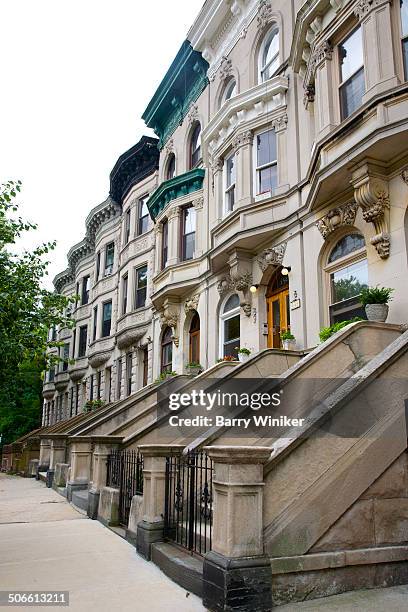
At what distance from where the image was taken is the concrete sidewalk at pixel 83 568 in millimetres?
5074

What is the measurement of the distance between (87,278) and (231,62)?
22.6 meters

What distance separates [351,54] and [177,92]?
38.9 feet

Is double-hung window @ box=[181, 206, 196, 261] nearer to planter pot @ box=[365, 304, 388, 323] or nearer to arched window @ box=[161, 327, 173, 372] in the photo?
arched window @ box=[161, 327, 173, 372]

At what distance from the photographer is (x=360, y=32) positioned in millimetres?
11102

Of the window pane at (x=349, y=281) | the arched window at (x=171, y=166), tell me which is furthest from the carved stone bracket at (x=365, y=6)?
the arched window at (x=171, y=166)

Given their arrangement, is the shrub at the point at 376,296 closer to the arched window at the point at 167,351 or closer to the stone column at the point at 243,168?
the stone column at the point at 243,168

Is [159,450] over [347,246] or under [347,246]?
under

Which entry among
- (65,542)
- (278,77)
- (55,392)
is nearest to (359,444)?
(65,542)

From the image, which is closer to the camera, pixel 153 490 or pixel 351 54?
pixel 153 490

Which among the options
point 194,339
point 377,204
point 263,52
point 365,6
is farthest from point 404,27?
point 194,339

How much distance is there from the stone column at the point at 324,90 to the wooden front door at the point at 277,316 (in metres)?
4.32

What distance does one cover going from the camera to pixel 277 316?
14180 millimetres

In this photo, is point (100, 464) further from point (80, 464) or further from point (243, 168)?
point (243, 168)

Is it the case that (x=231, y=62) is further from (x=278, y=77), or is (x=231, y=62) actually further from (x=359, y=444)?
(x=359, y=444)
